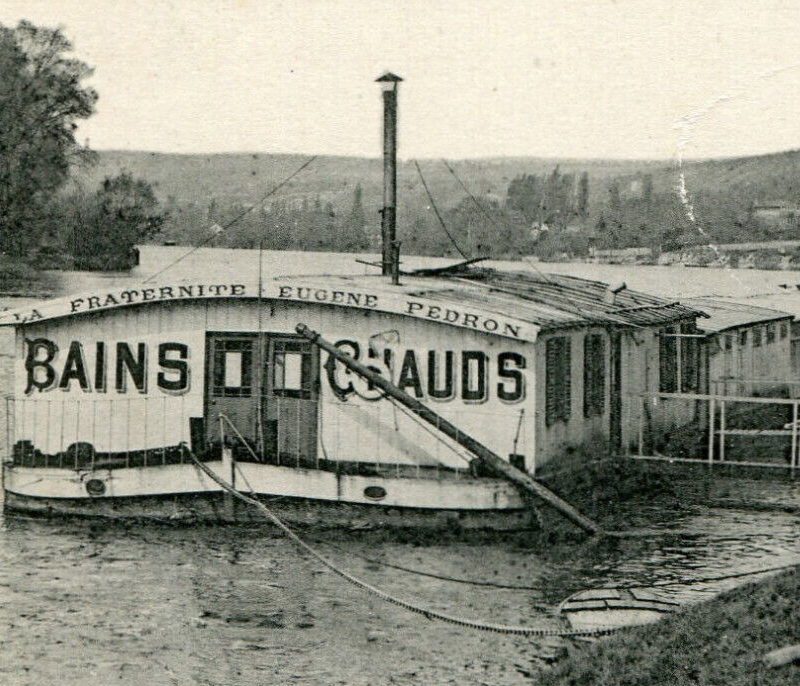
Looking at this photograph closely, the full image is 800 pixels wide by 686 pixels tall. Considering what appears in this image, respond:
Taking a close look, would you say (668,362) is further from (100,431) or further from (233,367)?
(100,431)

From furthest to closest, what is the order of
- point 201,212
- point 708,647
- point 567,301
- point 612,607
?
point 201,212, point 567,301, point 612,607, point 708,647

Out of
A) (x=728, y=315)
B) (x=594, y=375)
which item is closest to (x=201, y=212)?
(x=728, y=315)

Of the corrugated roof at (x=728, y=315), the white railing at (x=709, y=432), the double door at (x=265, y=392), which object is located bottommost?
the white railing at (x=709, y=432)

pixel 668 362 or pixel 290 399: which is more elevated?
pixel 668 362

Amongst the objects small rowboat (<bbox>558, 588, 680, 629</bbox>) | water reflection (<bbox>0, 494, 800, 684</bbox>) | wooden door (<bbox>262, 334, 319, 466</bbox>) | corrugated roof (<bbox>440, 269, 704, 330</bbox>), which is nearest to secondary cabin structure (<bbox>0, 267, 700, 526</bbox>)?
wooden door (<bbox>262, 334, 319, 466</bbox>)

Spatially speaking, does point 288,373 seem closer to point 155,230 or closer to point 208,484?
point 208,484

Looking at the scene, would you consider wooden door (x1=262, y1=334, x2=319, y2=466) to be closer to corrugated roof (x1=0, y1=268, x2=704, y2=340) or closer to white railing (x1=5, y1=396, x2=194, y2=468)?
corrugated roof (x1=0, y1=268, x2=704, y2=340)

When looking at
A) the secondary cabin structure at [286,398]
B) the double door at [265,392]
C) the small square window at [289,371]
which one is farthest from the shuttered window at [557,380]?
the small square window at [289,371]

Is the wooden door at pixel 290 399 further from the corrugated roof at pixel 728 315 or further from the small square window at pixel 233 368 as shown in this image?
the corrugated roof at pixel 728 315
